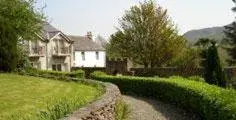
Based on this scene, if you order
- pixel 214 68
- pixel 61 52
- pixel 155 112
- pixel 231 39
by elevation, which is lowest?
pixel 155 112

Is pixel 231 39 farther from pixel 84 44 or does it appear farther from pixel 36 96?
pixel 36 96

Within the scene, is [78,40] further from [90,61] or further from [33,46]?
[33,46]

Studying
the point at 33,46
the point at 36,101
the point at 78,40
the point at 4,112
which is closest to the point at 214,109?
the point at 4,112

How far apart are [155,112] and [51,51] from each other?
5044 centimetres

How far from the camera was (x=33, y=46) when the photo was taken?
219 ft

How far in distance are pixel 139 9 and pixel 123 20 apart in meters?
2.62

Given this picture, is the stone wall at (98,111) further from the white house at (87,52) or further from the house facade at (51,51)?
the white house at (87,52)

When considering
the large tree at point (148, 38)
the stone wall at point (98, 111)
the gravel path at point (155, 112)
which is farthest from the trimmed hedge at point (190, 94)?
the large tree at point (148, 38)

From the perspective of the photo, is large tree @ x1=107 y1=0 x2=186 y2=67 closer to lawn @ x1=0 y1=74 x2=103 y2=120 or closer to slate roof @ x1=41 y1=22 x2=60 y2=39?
slate roof @ x1=41 y1=22 x2=60 y2=39

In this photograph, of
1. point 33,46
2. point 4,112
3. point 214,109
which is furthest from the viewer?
point 33,46

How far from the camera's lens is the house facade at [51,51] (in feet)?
218

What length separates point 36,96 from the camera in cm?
2316

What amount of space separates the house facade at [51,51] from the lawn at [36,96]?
36.3 meters

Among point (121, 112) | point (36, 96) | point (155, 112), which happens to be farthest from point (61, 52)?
point (121, 112)
